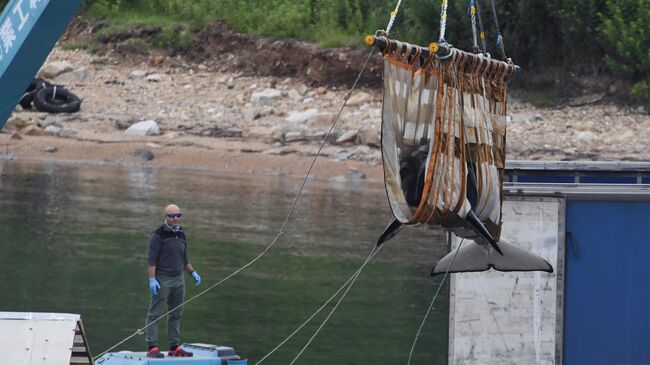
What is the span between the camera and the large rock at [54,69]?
48.9 meters

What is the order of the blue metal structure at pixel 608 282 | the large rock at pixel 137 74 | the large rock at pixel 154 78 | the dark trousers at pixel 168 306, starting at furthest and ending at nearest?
the large rock at pixel 137 74
the large rock at pixel 154 78
the dark trousers at pixel 168 306
the blue metal structure at pixel 608 282

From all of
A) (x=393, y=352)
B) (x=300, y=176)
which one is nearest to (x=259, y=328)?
(x=393, y=352)

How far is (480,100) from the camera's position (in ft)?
41.9

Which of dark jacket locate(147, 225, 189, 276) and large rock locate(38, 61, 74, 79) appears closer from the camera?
dark jacket locate(147, 225, 189, 276)

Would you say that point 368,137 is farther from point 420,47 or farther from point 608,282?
point 420,47

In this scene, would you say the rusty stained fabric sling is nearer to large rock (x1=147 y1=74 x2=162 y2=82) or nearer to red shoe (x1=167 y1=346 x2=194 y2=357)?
red shoe (x1=167 y1=346 x2=194 y2=357)

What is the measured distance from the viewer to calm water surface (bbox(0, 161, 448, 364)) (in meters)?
19.3

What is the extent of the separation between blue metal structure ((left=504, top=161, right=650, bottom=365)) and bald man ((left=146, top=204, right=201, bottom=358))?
12.1 ft

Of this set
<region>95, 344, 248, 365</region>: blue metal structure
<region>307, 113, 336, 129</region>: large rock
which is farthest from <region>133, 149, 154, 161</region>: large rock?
<region>95, 344, 248, 365</region>: blue metal structure

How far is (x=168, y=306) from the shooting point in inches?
627

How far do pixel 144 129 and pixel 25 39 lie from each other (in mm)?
31542

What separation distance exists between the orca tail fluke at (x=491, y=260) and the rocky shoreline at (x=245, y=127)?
85.9 feet

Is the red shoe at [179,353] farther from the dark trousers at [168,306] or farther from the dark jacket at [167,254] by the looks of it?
the dark jacket at [167,254]

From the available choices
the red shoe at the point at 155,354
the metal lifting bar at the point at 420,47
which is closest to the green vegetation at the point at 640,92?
the red shoe at the point at 155,354
